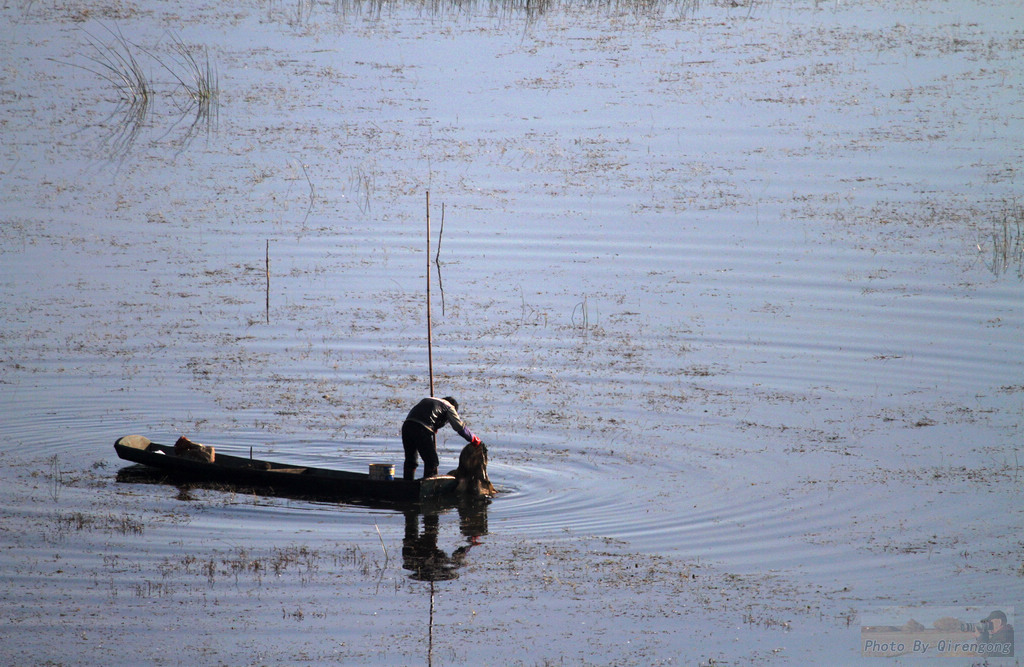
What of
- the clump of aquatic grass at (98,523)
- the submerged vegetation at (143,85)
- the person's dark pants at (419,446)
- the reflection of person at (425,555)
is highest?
the submerged vegetation at (143,85)

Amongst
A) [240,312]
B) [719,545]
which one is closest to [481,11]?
[240,312]

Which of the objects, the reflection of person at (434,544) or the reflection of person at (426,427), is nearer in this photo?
the reflection of person at (434,544)

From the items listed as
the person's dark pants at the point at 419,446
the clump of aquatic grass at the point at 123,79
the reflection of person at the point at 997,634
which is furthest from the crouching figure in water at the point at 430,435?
the clump of aquatic grass at the point at 123,79

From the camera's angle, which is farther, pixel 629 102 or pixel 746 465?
pixel 629 102

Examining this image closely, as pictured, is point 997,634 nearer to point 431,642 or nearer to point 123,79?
point 431,642

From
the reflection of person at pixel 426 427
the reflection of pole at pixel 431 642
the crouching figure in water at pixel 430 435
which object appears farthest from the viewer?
the reflection of person at pixel 426 427

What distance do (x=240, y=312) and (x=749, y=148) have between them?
12.3 meters

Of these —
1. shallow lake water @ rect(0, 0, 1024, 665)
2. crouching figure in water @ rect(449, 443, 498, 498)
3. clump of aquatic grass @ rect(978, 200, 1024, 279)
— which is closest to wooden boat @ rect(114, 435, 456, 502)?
crouching figure in water @ rect(449, 443, 498, 498)

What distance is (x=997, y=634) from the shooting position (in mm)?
9867

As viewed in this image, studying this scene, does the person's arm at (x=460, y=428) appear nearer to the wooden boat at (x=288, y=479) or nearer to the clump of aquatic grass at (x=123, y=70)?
the wooden boat at (x=288, y=479)

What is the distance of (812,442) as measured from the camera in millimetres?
14516

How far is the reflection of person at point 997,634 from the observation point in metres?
9.62

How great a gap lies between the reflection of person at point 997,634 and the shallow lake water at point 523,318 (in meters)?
0.19

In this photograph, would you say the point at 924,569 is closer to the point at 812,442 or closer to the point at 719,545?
the point at 719,545
